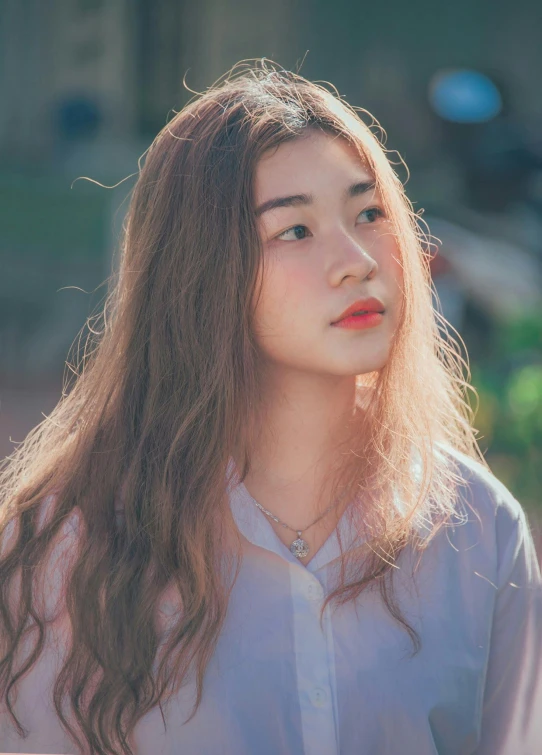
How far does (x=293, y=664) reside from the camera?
1.51 meters

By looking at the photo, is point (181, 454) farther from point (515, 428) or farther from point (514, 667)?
point (515, 428)

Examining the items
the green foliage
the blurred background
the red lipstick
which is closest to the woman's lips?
the red lipstick

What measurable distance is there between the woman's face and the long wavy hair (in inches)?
1.3

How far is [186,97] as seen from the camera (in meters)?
6.10

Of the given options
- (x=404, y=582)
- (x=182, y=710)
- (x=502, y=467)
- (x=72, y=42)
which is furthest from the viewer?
(x=72, y=42)

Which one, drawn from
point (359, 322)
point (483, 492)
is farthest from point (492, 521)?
point (359, 322)

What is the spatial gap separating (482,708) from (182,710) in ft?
1.78

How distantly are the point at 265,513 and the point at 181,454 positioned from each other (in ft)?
0.61

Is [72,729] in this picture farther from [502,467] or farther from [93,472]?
[502,467]

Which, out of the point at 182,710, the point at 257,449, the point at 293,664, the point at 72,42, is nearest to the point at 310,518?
the point at 257,449

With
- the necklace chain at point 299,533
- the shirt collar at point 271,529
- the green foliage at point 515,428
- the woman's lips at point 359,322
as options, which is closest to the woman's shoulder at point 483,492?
the shirt collar at point 271,529

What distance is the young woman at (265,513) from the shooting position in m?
1.51

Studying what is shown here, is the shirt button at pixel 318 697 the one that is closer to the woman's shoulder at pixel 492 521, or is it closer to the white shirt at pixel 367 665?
the white shirt at pixel 367 665

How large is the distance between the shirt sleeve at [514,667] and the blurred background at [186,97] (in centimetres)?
398
